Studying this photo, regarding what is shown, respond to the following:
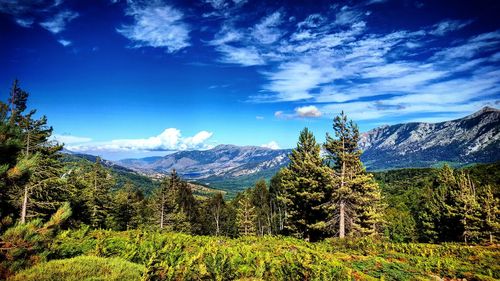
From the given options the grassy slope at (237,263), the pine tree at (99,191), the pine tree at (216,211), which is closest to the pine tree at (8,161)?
the grassy slope at (237,263)

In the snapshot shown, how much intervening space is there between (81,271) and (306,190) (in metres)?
26.8

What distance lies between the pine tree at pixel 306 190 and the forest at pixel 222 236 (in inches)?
5.9

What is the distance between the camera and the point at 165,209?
149 feet

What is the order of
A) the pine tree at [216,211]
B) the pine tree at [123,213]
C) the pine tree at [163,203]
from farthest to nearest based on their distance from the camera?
1. the pine tree at [216,211]
2. the pine tree at [123,213]
3. the pine tree at [163,203]

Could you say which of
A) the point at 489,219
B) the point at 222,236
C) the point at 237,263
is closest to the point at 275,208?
the point at 489,219

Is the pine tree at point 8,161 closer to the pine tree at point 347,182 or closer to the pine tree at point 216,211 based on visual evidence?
the pine tree at point 347,182

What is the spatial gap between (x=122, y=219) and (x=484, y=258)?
2029 inches

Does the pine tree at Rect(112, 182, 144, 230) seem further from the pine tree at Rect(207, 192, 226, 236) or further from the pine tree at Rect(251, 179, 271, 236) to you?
the pine tree at Rect(251, 179, 271, 236)

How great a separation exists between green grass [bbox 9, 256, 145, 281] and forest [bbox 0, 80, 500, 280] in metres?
0.03

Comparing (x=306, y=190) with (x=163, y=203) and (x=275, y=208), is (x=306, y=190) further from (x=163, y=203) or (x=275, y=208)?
(x=275, y=208)

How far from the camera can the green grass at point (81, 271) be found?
599 centimetres

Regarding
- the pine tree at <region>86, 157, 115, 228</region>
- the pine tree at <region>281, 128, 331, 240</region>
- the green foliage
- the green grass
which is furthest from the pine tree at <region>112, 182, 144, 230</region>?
the green foliage

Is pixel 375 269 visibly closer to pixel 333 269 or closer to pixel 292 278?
pixel 333 269

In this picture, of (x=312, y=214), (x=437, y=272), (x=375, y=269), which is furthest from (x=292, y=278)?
(x=312, y=214)
